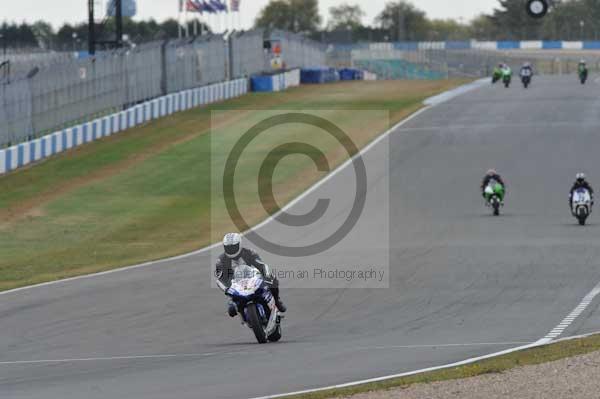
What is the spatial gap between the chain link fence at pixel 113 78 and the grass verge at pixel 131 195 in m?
1.58

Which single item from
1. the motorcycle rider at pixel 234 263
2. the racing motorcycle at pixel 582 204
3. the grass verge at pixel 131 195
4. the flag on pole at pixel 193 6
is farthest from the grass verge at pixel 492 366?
the flag on pole at pixel 193 6

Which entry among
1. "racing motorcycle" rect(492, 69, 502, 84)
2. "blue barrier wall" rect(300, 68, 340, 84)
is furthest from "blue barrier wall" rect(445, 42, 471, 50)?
"racing motorcycle" rect(492, 69, 502, 84)

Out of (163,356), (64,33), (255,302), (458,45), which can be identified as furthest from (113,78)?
(64,33)

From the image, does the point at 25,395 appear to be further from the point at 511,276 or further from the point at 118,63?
the point at 118,63

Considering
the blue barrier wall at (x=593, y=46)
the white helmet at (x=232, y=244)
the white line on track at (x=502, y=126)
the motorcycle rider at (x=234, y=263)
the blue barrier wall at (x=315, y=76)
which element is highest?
the blue barrier wall at (x=593, y=46)

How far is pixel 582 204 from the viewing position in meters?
27.9

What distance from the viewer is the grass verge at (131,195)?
26562mm

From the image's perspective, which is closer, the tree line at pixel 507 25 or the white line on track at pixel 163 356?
the white line on track at pixel 163 356

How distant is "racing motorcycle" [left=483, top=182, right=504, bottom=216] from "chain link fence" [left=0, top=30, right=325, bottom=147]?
55.2 feet

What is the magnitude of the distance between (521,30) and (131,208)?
5385 inches

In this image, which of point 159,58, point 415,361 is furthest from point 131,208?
point 159,58

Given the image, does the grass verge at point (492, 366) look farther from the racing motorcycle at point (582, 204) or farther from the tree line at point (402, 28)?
the tree line at point (402, 28)

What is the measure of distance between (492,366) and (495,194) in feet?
58.7

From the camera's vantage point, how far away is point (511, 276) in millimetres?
20719
